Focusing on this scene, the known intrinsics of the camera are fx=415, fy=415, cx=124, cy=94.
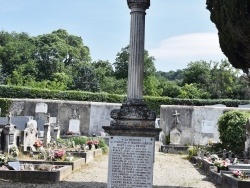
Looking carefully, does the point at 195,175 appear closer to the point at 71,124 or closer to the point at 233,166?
the point at 233,166

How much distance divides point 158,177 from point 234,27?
4.95 meters

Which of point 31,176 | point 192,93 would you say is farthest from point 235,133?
point 192,93

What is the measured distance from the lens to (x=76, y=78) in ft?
159

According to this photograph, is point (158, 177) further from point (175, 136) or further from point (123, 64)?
point (123, 64)

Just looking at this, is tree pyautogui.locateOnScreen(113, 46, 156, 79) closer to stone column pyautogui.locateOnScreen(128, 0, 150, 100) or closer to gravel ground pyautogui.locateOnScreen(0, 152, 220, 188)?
gravel ground pyautogui.locateOnScreen(0, 152, 220, 188)

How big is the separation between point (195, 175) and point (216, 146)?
6305 mm

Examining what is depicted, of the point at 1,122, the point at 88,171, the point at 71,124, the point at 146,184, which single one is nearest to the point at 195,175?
the point at 88,171

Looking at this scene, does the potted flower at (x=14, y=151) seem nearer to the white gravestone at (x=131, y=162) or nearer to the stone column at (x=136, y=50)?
the white gravestone at (x=131, y=162)

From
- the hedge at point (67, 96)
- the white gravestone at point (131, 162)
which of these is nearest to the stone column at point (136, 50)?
the white gravestone at point (131, 162)

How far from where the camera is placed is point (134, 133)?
267 inches

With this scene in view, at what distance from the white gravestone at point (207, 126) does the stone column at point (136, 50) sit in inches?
659

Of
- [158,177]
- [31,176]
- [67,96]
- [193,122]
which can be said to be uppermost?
[67,96]

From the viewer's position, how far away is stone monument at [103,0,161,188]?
669cm

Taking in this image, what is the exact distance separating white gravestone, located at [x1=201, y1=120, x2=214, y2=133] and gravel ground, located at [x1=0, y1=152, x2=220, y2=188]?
7.55m
